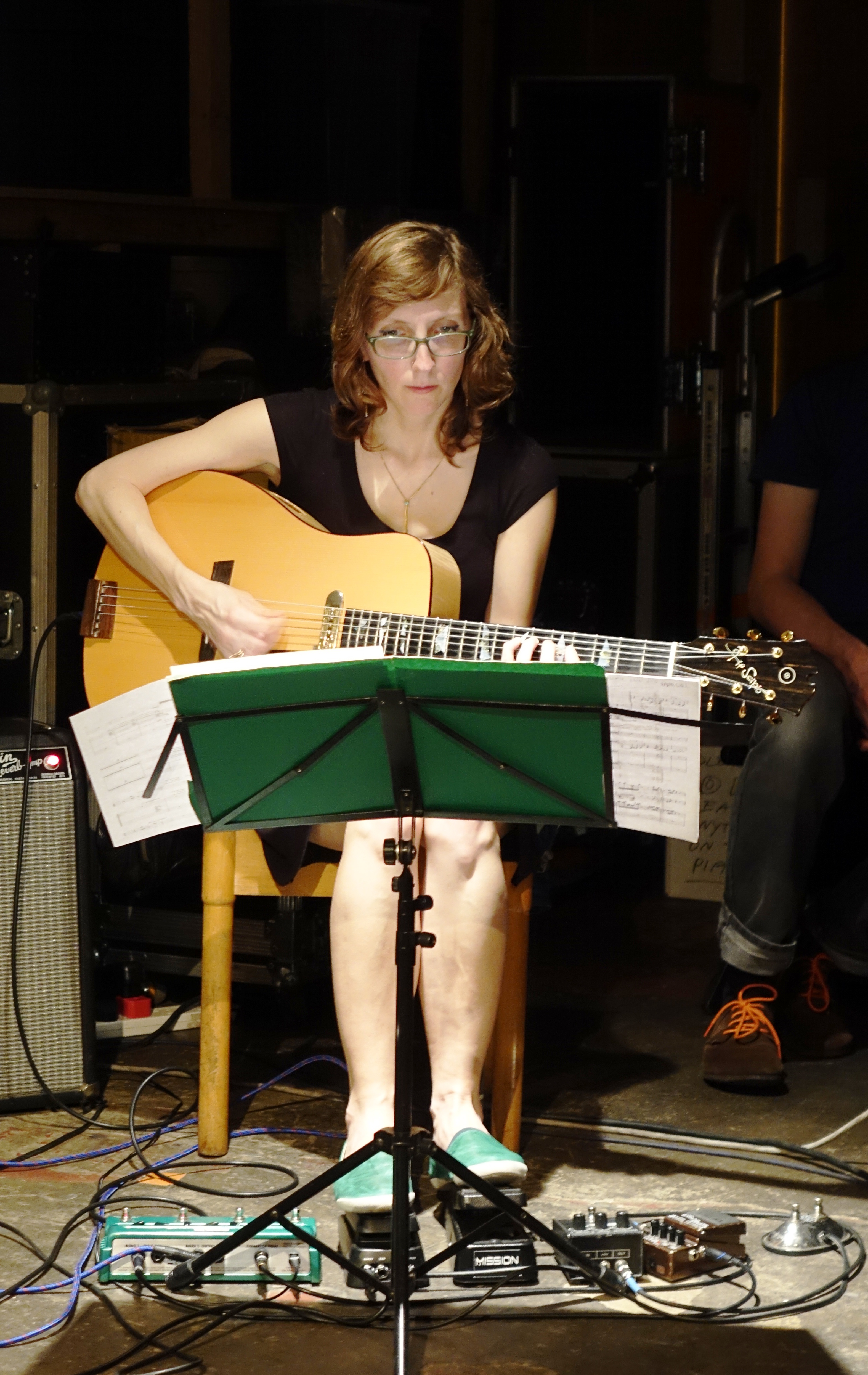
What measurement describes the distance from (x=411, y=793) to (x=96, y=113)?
8.60 ft

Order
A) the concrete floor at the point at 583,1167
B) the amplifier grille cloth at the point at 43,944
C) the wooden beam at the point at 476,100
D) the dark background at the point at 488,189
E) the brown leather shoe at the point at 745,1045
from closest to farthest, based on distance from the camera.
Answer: the concrete floor at the point at 583,1167, the amplifier grille cloth at the point at 43,944, the brown leather shoe at the point at 745,1045, the dark background at the point at 488,189, the wooden beam at the point at 476,100

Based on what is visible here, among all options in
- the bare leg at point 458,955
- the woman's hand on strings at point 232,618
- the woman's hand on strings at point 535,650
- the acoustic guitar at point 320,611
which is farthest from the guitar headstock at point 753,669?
the woman's hand on strings at point 232,618

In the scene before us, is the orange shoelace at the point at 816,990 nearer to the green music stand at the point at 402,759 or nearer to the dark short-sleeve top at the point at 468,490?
the dark short-sleeve top at the point at 468,490

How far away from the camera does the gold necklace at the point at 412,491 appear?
2.69 m

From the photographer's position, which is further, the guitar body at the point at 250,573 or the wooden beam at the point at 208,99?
the wooden beam at the point at 208,99

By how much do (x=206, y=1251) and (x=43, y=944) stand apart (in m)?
0.72

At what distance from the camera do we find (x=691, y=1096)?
9.47 ft

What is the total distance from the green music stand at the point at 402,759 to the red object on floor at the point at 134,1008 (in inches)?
46.0

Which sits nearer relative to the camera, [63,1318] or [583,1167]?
[63,1318]

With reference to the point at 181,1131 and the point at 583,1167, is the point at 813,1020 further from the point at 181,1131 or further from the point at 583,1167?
the point at 181,1131

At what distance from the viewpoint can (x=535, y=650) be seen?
2.30 m

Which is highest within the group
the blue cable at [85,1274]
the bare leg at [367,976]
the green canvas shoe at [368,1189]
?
the bare leg at [367,976]

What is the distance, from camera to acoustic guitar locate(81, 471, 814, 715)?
2180mm

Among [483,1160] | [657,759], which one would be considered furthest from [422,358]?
[483,1160]
